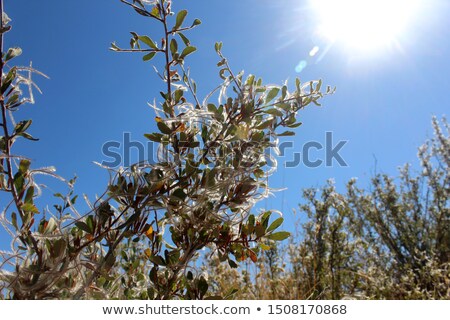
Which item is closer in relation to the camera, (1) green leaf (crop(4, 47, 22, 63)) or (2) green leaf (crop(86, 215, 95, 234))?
(2) green leaf (crop(86, 215, 95, 234))

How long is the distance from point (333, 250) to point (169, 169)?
4.32 meters

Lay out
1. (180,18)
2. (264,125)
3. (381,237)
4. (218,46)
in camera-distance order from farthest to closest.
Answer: (381,237) → (218,46) → (180,18) → (264,125)

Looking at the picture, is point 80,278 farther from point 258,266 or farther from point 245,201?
point 258,266

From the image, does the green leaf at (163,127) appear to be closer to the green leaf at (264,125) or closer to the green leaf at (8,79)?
the green leaf at (264,125)

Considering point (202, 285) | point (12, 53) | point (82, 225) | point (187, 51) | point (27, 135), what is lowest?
point (202, 285)

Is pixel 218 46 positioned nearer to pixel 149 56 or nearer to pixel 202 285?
pixel 149 56

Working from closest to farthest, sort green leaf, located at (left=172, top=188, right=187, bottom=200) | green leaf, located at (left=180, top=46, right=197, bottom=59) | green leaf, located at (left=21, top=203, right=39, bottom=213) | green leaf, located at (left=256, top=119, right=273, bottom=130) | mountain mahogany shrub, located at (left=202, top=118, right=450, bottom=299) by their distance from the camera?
green leaf, located at (left=21, top=203, right=39, bottom=213)
green leaf, located at (left=172, top=188, right=187, bottom=200)
green leaf, located at (left=256, top=119, right=273, bottom=130)
green leaf, located at (left=180, top=46, right=197, bottom=59)
mountain mahogany shrub, located at (left=202, top=118, right=450, bottom=299)

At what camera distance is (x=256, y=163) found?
1.31 meters

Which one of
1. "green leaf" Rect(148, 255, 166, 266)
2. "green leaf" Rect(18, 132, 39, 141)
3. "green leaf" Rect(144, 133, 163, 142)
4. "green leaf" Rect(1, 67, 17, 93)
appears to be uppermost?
"green leaf" Rect(1, 67, 17, 93)

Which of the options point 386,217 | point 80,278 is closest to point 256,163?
point 80,278

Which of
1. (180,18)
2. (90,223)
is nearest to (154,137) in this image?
(90,223)

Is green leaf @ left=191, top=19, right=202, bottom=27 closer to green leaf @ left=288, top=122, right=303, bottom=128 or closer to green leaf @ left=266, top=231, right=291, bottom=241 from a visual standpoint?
green leaf @ left=288, top=122, right=303, bottom=128

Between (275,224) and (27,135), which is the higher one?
(27,135)

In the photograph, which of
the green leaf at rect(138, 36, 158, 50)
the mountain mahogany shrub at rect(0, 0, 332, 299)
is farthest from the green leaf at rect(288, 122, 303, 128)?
the green leaf at rect(138, 36, 158, 50)
